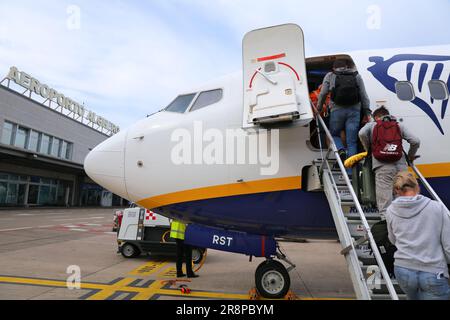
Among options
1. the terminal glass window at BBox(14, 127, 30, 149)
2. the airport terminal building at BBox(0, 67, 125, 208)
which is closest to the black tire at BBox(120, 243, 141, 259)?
the airport terminal building at BBox(0, 67, 125, 208)

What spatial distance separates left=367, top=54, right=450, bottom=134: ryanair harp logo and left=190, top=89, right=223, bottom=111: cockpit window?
2.47 m

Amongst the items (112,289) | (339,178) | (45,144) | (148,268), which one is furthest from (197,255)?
(45,144)

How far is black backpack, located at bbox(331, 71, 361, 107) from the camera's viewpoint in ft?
15.4

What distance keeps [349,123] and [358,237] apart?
5.41 ft

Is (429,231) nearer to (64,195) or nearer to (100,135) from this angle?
(64,195)

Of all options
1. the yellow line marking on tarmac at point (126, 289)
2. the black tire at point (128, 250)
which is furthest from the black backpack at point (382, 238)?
the black tire at point (128, 250)

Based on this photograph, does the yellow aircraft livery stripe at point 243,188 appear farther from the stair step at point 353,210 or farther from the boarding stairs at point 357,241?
the stair step at point 353,210

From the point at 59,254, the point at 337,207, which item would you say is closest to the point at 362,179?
the point at 337,207

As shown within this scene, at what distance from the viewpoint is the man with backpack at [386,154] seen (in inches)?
153

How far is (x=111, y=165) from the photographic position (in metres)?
5.91

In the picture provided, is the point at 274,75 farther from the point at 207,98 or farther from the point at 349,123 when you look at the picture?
the point at 207,98

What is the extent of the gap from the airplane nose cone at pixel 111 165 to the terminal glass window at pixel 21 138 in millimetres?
35315

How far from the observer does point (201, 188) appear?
17.9ft

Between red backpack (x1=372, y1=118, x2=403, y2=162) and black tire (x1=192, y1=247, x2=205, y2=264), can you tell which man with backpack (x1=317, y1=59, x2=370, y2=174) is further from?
black tire (x1=192, y1=247, x2=205, y2=264)
